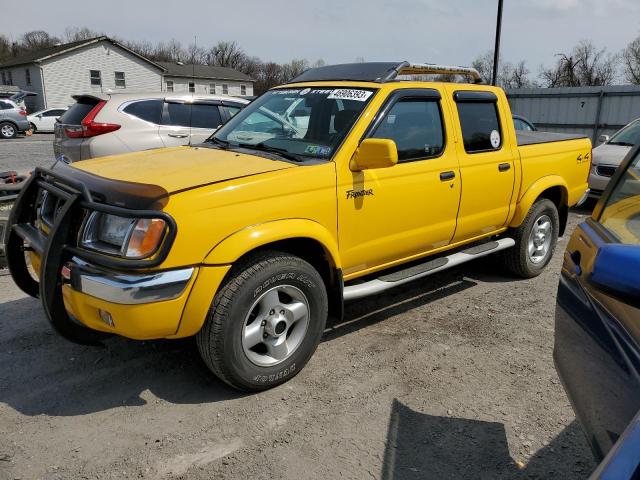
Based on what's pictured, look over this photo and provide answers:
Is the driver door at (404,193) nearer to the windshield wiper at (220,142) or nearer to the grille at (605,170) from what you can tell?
the windshield wiper at (220,142)

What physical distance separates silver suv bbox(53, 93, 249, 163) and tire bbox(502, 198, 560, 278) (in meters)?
4.39

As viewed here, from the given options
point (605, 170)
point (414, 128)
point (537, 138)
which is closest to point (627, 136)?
point (605, 170)

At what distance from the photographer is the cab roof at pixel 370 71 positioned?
13.7 ft

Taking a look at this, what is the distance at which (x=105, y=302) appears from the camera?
2811 mm

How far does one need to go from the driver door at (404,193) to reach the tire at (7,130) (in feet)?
84.0

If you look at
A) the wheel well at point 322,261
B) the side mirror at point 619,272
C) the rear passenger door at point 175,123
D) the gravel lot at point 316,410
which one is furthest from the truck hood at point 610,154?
the side mirror at point 619,272

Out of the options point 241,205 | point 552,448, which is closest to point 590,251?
point 552,448

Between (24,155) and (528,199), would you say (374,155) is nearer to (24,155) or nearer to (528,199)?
(528,199)

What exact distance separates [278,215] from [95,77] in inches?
1686

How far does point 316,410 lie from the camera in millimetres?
3221

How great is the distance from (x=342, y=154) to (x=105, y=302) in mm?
1787

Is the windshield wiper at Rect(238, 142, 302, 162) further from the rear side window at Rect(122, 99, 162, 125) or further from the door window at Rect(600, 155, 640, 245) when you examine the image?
the rear side window at Rect(122, 99, 162, 125)

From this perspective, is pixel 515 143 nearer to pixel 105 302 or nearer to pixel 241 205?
pixel 241 205

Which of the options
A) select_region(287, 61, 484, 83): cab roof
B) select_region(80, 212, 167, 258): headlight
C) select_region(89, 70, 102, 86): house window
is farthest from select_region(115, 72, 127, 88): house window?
select_region(80, 212, 167, 258): headlight
